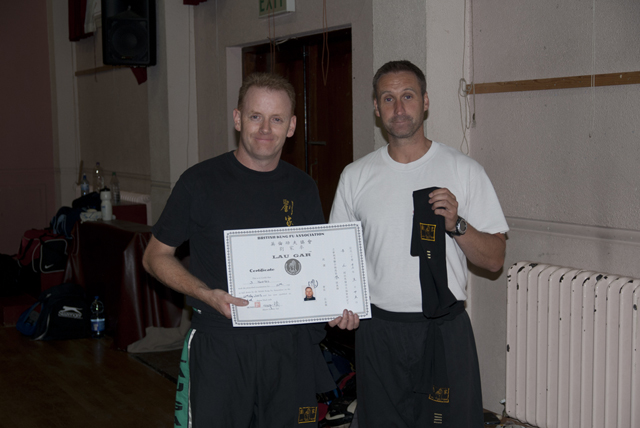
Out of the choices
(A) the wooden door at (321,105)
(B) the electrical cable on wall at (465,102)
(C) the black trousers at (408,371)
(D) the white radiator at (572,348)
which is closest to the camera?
(C) the black trousers at (408,371)

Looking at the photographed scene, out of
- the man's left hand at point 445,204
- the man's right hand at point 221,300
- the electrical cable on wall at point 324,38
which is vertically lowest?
the man's right hand at point 221,300

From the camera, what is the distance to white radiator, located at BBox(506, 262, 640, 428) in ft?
7.50

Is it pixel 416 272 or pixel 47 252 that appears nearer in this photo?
pixel 416 272

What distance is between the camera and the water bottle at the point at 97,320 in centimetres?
464

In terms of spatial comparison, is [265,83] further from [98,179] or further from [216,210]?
[98,179]

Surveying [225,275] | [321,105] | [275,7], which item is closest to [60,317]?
[321,105]

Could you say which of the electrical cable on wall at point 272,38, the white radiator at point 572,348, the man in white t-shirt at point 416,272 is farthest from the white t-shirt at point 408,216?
the electrical cable on wall at point 272,38

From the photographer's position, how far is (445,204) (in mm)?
1765

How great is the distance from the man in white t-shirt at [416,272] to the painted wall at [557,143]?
2.68 ft

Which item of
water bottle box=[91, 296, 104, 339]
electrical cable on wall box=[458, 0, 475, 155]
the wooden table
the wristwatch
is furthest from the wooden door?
the wristwatch

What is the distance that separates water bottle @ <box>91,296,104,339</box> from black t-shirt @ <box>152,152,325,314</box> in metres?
3.17

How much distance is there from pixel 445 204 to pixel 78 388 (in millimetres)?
2914

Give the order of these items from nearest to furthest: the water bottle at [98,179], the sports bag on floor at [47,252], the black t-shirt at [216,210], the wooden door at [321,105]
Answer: the black t-shirt at [216,210], the wooden door at [321,105], the sports bag on floor at [47,252], the water bottle at [98,179]

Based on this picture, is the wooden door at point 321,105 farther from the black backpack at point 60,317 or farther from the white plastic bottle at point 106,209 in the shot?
the black backpack at point 60,317
